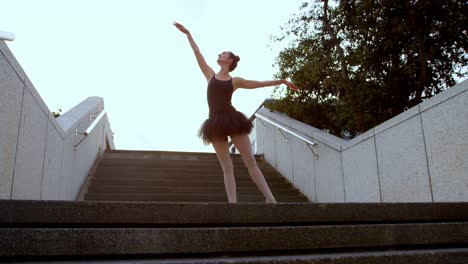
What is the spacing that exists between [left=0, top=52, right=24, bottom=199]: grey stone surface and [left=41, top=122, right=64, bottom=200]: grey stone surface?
1.11 metres

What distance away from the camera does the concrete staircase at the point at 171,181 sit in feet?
23.6

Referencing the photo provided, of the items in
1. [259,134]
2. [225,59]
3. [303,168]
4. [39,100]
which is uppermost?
[259,134]

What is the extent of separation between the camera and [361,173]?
643cm

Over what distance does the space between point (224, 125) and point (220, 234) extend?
171 centimetres

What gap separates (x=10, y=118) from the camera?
12.6 ft

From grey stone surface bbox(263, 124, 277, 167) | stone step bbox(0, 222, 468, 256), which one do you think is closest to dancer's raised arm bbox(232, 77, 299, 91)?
stone step bbox(0, 222, 468, 256)

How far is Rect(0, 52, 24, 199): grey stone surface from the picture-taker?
3.62 meters

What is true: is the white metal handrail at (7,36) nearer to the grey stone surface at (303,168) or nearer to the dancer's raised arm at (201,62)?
the dancer's raised arm at (201,62)

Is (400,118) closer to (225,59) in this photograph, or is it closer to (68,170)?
(225,59)

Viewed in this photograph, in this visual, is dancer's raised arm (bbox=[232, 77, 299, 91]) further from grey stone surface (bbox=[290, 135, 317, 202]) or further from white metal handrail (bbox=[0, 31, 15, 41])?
grey stone surface (bbox=[290, 135, 317, 202])

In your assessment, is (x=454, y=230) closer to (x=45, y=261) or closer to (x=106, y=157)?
(x=45, y=261)

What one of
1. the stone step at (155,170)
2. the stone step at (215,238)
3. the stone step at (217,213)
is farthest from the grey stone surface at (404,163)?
the stone step at (155,170)

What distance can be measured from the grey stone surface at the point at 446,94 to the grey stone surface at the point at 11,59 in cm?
430

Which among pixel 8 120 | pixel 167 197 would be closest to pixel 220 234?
pixel 8 120
